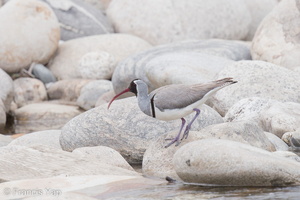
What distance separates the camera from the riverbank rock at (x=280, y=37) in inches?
468

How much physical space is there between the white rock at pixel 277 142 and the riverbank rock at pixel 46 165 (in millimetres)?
1913

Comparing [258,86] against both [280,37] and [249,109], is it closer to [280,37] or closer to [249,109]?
[249,109]

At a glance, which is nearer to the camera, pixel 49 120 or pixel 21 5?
pixel 49 120

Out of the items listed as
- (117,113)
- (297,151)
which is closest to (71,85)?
(117,113)

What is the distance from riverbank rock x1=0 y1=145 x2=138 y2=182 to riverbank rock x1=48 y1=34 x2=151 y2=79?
7816 mm

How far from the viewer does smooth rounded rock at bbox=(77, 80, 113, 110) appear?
13.5 m

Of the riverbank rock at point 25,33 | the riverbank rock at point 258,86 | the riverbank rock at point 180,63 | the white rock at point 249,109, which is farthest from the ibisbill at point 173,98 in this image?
the riverbank rock at point 25,33

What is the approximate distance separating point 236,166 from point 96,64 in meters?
8.82

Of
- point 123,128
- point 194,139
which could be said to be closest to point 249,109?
point 123,128

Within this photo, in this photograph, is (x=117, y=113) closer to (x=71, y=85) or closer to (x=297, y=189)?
(x=297, y=189)

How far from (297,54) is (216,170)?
619 centimetres

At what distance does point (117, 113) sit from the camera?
8.23 m

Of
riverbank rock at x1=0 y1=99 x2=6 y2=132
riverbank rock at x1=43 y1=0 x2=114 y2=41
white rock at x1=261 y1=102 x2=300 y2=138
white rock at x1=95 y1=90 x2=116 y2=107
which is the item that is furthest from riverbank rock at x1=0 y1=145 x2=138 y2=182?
riverbank rock at x1=43 y1=0 x2=114 y2=41

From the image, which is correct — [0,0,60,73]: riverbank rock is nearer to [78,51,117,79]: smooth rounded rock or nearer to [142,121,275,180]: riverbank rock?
[78,51,117,79]: smooth rounded rock
